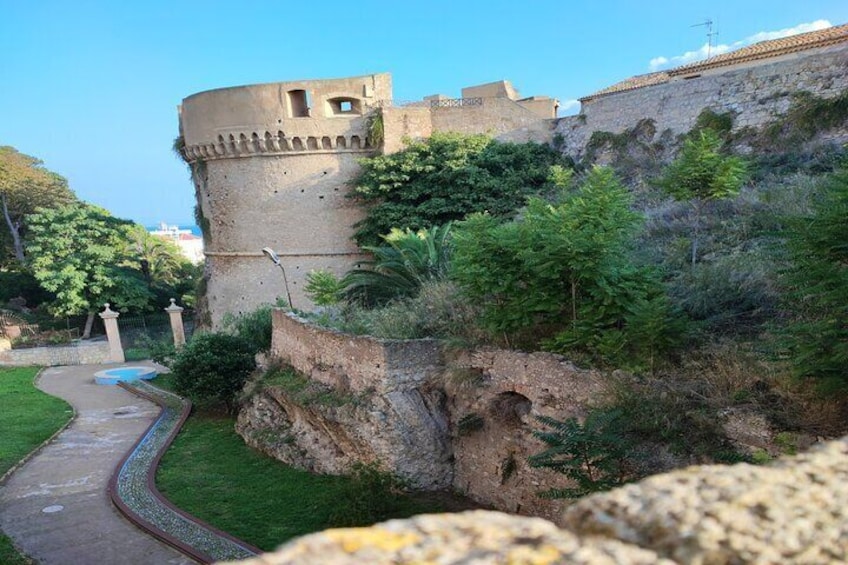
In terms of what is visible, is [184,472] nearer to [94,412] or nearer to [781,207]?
[94,412]

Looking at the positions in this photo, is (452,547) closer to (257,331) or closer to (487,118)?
(257,331)

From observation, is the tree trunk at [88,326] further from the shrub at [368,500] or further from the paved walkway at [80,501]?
the shrub at [368,500]

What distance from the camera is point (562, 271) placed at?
6.44m

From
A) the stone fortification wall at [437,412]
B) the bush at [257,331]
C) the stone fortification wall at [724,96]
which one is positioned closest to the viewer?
the stone fortification wall at [437,412]

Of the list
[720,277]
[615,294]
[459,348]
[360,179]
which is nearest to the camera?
[615,294]

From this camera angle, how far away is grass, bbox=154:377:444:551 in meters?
7.21

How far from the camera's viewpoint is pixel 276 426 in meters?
10.3

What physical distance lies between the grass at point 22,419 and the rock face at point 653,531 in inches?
318

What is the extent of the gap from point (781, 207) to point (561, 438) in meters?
5.80

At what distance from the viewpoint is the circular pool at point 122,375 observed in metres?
18.2

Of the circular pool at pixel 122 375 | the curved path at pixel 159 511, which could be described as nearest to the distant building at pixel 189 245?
the circular pool at pixel 122 375

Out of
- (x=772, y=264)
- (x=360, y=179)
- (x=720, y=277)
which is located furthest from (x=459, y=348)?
(x=360, y=179)

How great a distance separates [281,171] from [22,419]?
994cm

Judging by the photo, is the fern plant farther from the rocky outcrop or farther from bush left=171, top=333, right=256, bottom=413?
bush left=171, top=333, right=256, bottom=413
